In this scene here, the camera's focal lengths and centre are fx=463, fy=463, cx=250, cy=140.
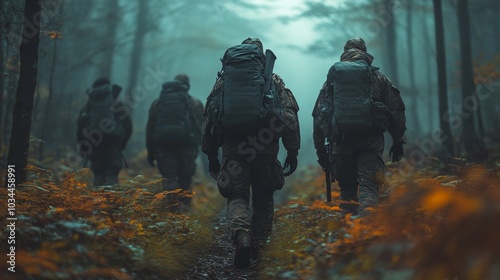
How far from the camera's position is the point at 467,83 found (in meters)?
11.6

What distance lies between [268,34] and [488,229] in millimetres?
40736

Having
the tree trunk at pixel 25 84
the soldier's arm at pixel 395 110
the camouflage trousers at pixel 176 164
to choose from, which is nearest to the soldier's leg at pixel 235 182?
the soldier's arm at pixel 395 110

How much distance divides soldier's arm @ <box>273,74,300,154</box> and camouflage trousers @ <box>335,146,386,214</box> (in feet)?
2.67

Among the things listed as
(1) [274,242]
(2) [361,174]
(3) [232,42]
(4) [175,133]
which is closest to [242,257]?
(1) [274,242]

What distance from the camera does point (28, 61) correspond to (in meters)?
5.97

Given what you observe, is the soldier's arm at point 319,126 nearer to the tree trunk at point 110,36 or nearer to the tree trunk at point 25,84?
the tree trunk at point 25,84

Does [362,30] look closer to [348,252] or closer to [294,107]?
[294,107]

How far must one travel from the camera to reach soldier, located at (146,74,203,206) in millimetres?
9477

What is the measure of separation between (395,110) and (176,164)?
4987mm

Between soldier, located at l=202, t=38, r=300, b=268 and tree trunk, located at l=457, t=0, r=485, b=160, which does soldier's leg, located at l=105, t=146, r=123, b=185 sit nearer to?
soldier, located at l=202, t=38, r=300, b=268

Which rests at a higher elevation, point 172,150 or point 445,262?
point 172,150

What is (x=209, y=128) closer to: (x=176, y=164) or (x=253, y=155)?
(x=253, y=155)

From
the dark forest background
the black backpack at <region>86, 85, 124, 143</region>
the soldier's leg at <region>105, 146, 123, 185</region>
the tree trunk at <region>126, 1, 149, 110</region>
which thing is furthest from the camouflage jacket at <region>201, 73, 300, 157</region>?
the tree trunk at <region>126, 1, 149, 110</region>

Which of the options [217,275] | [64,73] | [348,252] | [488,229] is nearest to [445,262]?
[488,229]
